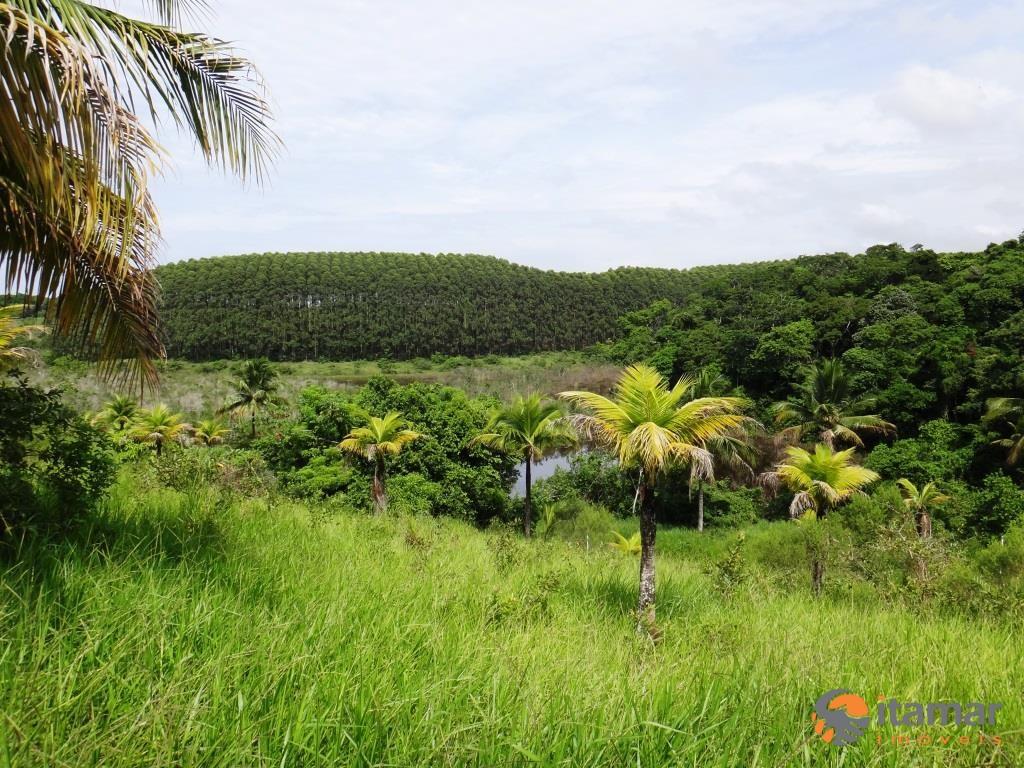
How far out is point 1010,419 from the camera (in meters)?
29.0

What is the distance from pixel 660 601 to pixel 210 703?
8.57 m

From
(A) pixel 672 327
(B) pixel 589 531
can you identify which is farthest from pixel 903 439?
(A) pixel 672 327

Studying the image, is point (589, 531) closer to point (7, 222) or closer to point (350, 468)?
point (350, 468)

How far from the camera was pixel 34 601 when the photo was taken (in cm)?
261

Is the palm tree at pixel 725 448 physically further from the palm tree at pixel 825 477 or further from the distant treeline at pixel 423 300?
the distant treeline at pixel 423 300

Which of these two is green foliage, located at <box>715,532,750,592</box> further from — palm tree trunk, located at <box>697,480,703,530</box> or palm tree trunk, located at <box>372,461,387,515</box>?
palm tree trunk, located at <box>697,480,703,530</box>

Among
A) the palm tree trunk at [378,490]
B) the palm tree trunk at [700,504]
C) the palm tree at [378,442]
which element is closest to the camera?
the palm tree trunk at [378,490]

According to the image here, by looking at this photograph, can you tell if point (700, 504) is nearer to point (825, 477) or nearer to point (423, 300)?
point (825, 477)

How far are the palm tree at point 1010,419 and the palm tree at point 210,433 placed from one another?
39.3m

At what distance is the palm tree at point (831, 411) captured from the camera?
33.1m

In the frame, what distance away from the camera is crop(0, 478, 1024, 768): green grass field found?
1863 mm

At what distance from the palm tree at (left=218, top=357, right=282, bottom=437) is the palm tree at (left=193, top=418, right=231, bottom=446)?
117 cm

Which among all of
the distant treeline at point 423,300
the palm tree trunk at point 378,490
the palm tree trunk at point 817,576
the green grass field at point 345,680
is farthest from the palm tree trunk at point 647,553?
the distant treeline at point 423,300

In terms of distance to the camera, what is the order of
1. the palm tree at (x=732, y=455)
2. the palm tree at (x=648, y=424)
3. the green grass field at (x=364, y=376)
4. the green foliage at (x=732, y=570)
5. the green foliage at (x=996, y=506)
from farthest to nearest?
the green grass field at (x=364, y=376)
the palm tree at (x=732, y=455)
the green foliage at (x=996, y=506)
the green foliage at (x=732, y=570)
the palm tree at (x=648, y=424)
